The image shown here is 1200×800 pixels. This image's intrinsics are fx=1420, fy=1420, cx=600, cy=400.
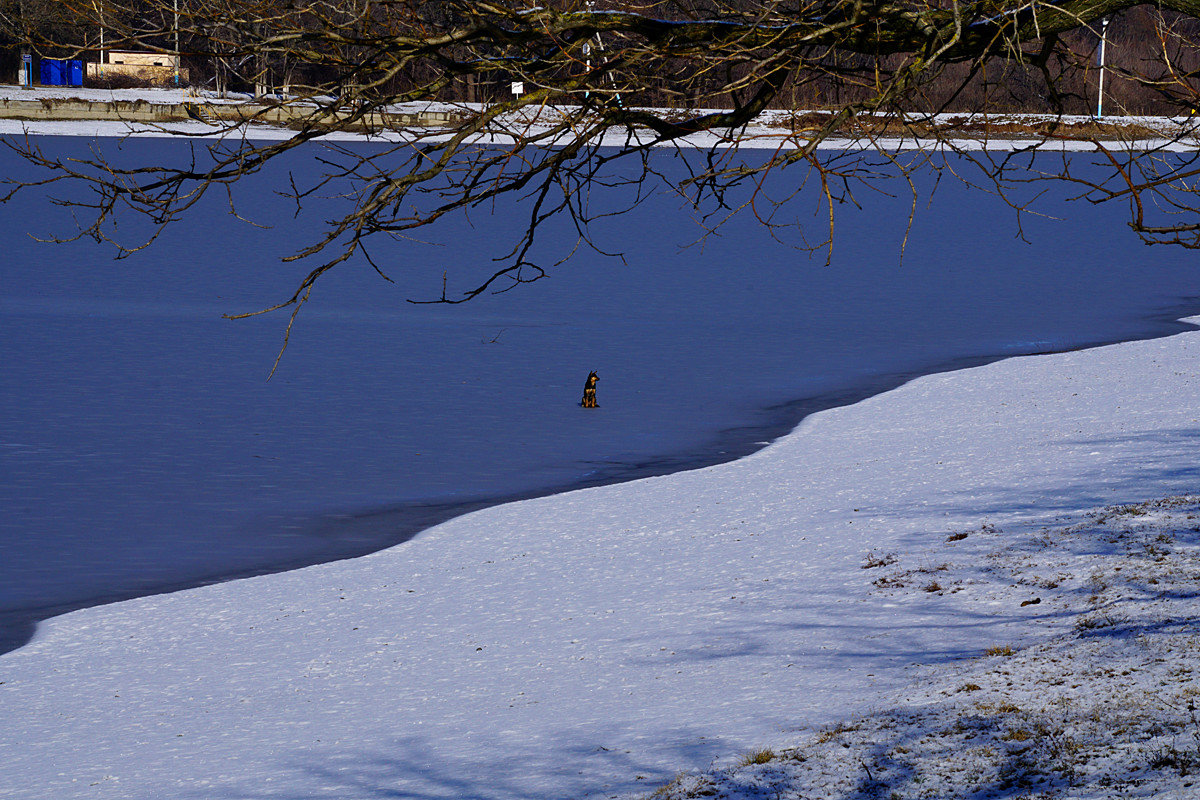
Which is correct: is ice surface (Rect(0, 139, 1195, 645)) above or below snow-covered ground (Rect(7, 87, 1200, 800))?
above

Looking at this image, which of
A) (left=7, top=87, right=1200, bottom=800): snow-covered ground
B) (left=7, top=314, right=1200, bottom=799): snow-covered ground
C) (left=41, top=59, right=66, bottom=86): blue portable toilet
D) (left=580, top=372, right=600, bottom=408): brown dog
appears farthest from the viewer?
(left=41, top=59, right=66, bottom=86): blue portable toilet

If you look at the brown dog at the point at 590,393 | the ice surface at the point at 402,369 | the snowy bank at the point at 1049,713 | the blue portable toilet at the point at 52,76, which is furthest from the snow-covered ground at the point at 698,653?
the blue portable toilet at the point at 52,76

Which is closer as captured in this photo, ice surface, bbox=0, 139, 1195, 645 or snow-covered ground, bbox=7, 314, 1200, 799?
snow-covered ground, bbox=7, 314, 1200, 799

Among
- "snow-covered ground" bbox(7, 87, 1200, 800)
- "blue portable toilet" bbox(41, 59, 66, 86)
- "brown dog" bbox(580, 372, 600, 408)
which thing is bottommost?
"snow-covered ground" bbox(7, 87, 1200, 800)

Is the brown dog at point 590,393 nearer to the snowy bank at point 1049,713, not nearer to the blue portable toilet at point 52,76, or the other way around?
the snowy bank at point 1049,713

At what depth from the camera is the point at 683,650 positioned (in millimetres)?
8273

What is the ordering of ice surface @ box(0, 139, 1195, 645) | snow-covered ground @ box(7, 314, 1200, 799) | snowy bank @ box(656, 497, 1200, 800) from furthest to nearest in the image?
ice surface @ box(0, 139, 1195, 645), snow-covered ground @ box(7, 314, 1200, 799), snowy bank @ box(656, 497, 1200, 800)

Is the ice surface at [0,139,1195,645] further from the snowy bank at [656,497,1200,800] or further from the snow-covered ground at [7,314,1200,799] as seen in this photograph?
the snowy bank at [656,497,1200,800]

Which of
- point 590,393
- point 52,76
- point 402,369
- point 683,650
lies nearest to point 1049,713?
point 683,650

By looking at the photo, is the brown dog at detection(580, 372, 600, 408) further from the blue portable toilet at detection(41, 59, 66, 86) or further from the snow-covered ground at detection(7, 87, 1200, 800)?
the blue portable toilet at detection(41, 59, 66, 86)

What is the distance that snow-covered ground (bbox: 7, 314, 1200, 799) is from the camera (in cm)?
613

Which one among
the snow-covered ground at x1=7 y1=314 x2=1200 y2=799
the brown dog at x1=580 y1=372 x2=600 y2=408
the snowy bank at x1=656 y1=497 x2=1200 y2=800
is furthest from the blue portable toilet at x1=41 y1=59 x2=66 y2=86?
the snowy bank at x1=656 y1=497 x2=1200 y2=800

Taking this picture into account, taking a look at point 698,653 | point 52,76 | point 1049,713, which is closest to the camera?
point 1049,713

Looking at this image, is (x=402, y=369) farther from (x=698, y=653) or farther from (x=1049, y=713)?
(x=1049, y=713)
